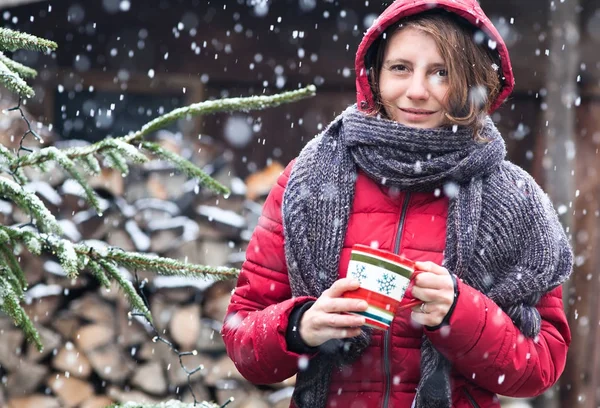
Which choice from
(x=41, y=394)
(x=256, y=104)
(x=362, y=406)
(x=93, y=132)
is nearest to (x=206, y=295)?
(x=41, y=394)

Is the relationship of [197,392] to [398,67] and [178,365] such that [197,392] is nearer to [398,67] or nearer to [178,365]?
[178,365]

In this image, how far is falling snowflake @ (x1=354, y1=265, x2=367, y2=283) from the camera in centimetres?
156

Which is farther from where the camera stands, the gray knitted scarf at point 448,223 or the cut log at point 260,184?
the cut log at point 260,184

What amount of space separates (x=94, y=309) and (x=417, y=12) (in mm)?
2655

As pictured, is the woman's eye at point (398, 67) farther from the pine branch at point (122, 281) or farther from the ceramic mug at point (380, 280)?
the pine branch at point (122, 281)

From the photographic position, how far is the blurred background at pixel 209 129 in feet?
13.1

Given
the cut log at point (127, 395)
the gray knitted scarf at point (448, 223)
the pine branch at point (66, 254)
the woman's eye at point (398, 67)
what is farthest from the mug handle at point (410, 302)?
the cut log at point (127, 395)

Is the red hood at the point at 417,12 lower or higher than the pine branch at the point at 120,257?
higher

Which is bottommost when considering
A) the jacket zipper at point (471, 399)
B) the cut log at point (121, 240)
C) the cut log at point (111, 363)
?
the cut log at point (111, 363)

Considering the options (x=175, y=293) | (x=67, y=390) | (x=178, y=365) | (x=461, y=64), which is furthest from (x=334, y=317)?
(x=67, y=390)

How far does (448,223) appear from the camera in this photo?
1.83 meters

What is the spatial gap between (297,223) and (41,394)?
106 inches

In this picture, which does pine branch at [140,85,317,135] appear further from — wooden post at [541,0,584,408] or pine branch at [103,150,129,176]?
wooden post at [541,0,584,408]

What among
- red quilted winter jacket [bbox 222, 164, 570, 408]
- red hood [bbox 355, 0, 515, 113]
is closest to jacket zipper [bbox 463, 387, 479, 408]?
red quilted winter jacket [bbox 222, 164, 570, 408]
